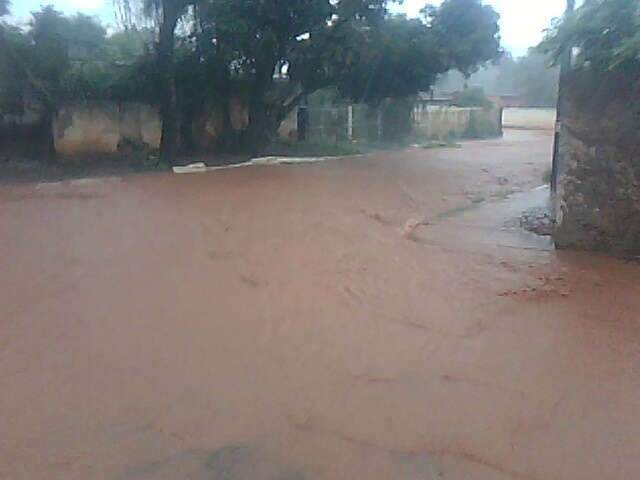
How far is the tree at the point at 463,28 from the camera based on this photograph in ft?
73.9

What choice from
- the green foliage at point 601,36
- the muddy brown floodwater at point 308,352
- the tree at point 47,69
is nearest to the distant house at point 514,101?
the tree at point 47,69

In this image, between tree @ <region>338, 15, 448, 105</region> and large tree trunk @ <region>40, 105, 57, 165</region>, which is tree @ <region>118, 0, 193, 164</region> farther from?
tree @ <region>338, 15, 448, 105</region>

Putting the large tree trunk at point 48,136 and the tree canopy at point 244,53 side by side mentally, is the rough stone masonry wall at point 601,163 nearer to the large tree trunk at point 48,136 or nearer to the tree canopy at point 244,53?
the tree canopy at point 244,53

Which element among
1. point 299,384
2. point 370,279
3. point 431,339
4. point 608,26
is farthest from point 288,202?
point 299,384

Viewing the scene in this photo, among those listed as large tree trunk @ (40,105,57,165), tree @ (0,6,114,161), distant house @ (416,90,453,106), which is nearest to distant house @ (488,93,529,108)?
distant house @ (416,90,453,106)

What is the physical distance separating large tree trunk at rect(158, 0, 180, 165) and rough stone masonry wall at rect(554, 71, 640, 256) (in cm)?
1151

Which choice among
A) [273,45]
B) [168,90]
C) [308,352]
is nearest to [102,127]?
[168,90]

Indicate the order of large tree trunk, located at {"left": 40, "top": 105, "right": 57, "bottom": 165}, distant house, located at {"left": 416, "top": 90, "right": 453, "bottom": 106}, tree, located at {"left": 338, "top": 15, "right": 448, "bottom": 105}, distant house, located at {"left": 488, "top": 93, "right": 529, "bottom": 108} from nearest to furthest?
large tree trunk, located at {"left": 40, "top": 105, "right": 57, "bottom": 165} → tree, located at {"left": 338, "top": 15, "right": 448, "bottom": 105} → distant house, located at {"left": 416, "top": 90, "right": 453, "bottom": 106} → distant house, located at {"left": 488, "top": 93, "right": 529, "bottom": 108}

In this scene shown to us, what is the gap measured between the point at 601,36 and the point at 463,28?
14881 mm

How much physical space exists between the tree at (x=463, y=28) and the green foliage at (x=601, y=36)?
14162 millimetres

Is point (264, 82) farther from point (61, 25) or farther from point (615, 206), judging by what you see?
point (615, 206)

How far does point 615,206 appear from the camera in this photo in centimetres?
888

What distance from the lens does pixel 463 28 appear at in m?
22.7

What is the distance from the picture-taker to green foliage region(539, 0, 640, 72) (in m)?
8.07
